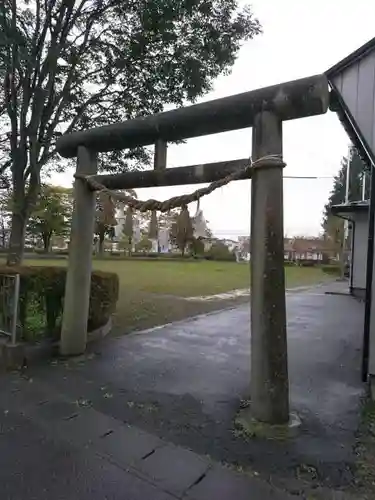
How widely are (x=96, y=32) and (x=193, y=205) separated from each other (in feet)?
14.4

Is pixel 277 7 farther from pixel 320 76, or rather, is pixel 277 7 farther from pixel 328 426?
pixel 328 426

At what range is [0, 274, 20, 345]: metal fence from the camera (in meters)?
4.47

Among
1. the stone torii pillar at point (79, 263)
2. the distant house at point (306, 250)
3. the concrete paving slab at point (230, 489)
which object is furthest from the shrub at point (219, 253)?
the concrete paving slab at point (230, 489)

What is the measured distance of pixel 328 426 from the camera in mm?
3109

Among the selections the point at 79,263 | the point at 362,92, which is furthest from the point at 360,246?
the point at 79,263

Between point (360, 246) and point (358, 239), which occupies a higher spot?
point (358, 239)

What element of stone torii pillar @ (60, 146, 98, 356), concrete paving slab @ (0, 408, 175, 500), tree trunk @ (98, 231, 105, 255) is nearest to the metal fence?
stone torii pillar @ (60, 146, 98, 356)

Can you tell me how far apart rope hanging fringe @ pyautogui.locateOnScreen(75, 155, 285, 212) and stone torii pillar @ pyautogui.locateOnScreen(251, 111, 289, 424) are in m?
0.03

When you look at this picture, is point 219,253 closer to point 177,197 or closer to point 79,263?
point 79,263

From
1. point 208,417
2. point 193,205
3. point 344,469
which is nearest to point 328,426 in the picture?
point 344,469

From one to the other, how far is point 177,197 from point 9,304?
2404mm

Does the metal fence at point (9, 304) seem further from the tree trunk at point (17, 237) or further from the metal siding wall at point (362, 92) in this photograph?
the metal siding wall at point (362, 92)

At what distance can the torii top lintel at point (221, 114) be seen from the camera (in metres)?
3.00

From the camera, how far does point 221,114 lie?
3.36m
